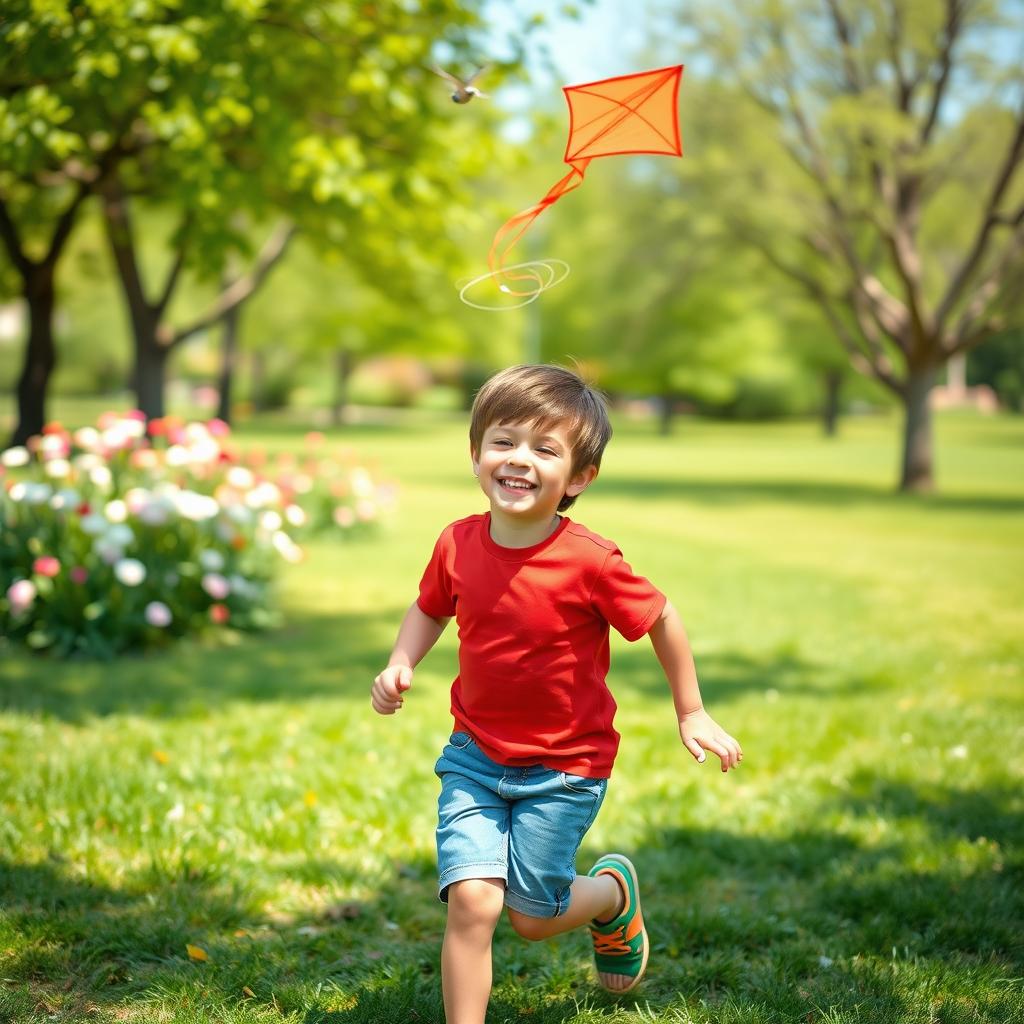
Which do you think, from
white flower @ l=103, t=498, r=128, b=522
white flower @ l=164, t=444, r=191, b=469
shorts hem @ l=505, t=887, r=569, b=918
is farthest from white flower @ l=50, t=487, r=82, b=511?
shorts hem @ l=505, t=887, r=569, b=918

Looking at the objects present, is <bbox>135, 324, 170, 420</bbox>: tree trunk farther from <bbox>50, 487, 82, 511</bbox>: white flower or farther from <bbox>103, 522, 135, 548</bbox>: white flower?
<bbox>103, 522, 135, 548</bbox>: white flower

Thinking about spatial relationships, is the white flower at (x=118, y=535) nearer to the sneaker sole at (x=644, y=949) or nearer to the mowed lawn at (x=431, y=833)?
the mowed lawn at (x=431, y=833)

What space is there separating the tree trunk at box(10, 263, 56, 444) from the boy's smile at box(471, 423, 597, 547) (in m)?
13.9

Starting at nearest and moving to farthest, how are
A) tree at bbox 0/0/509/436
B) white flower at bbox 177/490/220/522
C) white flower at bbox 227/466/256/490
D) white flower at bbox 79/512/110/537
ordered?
tree at bbox 0/0/509/436
white flower at bbox 79/512/110/537
white flower at bbox 177/490/220/522
white flower at bbox 227/466/256/490

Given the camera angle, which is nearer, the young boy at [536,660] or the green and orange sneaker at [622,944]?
the young boy at [536,660]

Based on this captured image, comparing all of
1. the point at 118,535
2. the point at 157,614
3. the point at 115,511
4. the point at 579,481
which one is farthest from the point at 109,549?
the point at 579,481

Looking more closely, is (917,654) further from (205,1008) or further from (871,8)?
(871,8)

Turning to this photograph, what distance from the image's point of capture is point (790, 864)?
154 inches

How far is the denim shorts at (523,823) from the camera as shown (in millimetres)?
2615

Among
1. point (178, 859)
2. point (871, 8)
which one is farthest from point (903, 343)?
point (178, 859)

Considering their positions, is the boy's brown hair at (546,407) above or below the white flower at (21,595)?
above

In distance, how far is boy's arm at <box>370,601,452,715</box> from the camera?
2.73m

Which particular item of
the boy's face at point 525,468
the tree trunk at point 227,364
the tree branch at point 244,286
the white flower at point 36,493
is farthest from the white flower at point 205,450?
the tree trunk at point 227,364

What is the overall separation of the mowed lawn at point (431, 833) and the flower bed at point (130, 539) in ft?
1.04
